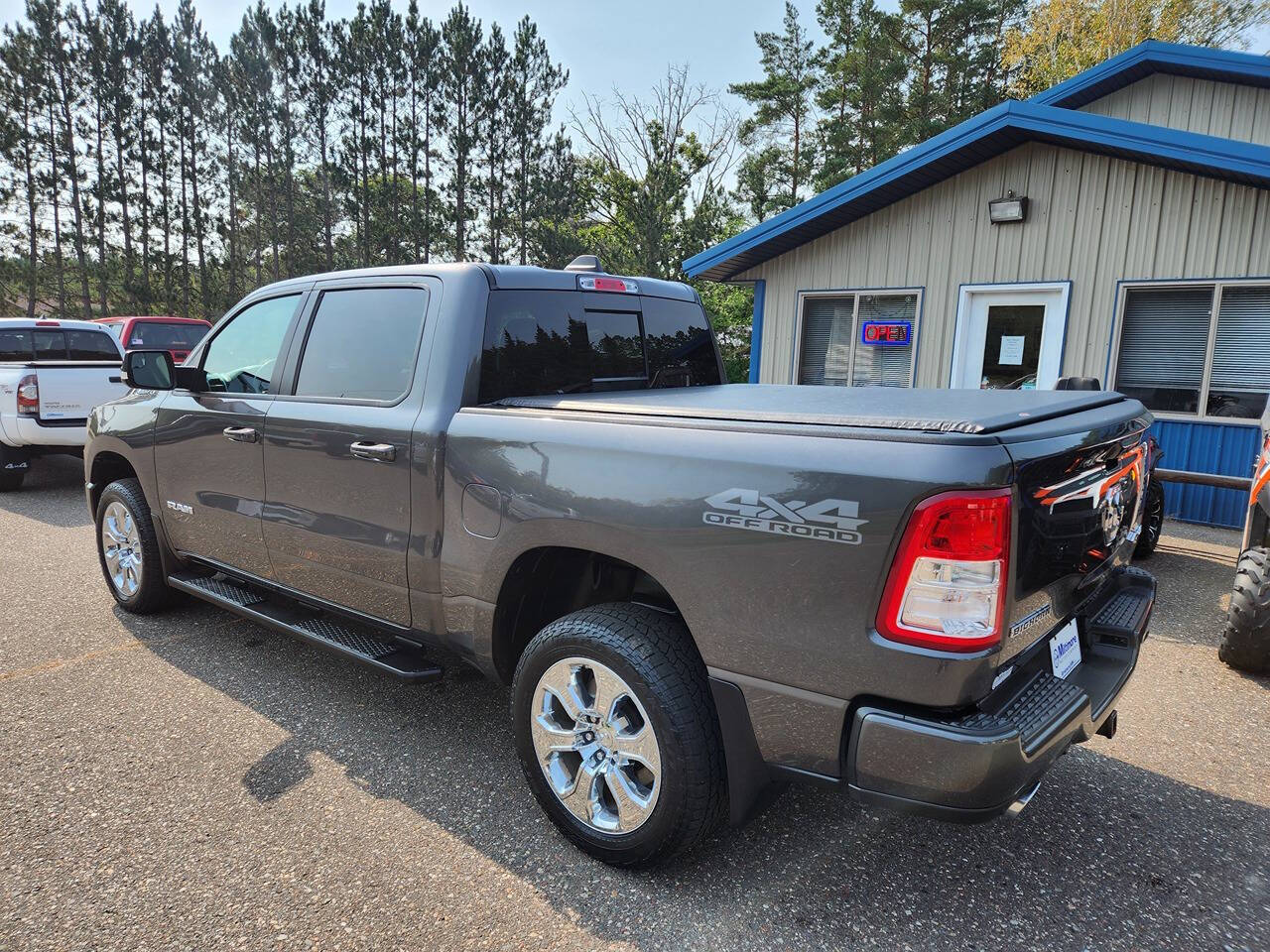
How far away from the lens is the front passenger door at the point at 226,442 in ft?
11.9

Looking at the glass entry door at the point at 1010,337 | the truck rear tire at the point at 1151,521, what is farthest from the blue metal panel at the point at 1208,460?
the truck rear tire at the point at 1151,521

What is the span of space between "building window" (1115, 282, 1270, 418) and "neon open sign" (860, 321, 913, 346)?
2.25 m

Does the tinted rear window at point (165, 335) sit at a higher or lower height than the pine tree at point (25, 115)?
lower

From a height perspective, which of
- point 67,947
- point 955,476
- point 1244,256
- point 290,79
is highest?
point 290,79

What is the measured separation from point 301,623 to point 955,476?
2.90 meters

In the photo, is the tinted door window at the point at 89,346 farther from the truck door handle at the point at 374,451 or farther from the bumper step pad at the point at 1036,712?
the bumper step pad at the point at 1036,712

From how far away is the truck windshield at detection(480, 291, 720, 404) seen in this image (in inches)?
119

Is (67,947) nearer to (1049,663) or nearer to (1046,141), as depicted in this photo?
(1049,663)

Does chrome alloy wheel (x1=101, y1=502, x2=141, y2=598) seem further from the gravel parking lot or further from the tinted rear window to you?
the tinted rear window

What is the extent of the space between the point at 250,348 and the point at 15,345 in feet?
24.7

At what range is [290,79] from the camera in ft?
107

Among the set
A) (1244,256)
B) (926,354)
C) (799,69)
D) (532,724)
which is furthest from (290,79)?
(532,724)

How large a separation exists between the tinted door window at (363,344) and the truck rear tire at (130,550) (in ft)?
5.68

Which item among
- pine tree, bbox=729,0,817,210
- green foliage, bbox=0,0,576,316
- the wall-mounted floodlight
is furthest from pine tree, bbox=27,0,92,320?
the wall-mounted floodlight
